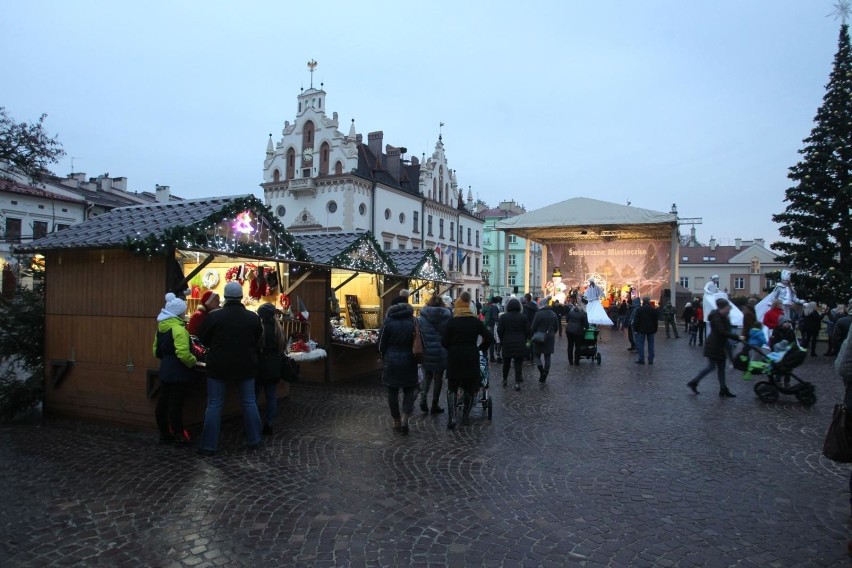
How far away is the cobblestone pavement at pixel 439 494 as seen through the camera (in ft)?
12.6

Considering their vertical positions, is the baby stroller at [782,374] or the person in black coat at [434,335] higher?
the person in black coat at [434,335]

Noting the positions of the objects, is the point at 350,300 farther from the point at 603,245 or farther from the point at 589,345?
the point at 603,245

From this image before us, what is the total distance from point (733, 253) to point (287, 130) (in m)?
55.3

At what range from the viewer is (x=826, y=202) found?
20.4 metres

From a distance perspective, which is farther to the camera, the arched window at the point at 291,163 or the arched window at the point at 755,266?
the arched window at the point at 755,266

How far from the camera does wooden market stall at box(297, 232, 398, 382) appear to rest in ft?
34.7

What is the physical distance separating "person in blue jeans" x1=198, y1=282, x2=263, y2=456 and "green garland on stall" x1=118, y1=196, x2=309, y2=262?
3.74 ft

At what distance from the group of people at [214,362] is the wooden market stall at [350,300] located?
3495 millimetres

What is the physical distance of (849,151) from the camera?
65.8 feet

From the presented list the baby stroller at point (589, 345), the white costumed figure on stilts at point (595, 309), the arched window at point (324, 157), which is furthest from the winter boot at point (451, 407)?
the arched window at point (324, 157)

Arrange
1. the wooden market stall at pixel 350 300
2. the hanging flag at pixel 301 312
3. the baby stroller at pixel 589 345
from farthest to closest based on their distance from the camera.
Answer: the baby stroller at pixel 589 345
the wooden market stall at pixel 350 300
the hanging flag at pixel 301 312

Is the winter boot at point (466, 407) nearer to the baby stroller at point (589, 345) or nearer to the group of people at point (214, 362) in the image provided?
the group of people at point (214, 362)

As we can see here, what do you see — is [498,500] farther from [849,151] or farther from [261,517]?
[849,151]

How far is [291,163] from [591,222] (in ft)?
76.9
